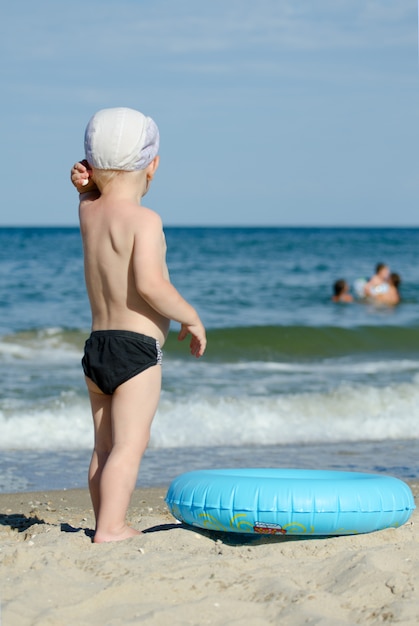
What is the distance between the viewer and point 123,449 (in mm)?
3820

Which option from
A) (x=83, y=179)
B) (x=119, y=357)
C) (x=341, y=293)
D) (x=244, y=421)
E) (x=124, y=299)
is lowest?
(x=341, y=293)

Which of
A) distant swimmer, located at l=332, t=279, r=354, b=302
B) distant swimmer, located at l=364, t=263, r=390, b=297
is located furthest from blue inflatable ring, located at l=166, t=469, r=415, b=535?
distant swimmer, located at l=364, t=263, r=390, b=297

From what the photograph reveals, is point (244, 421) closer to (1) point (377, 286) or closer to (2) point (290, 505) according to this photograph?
(2) point (290, 505)

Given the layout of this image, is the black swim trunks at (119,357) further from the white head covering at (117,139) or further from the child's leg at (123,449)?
Result: the white head covering at (117,139)

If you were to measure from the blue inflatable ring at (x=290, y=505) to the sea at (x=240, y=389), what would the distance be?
7.66 ft

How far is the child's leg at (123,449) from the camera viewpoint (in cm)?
379

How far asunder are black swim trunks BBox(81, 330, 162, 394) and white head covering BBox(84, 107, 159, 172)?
29.6 inches

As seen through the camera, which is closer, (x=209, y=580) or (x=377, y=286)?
(x=209, y=580)

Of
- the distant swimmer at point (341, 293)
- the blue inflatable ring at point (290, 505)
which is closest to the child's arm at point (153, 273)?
the blue inflatable ring at point (290, 505)

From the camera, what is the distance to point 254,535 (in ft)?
13.4

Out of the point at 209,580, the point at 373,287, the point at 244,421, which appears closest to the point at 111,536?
the point at 209,580

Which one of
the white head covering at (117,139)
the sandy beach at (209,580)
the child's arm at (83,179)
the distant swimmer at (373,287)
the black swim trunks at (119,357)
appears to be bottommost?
the distant swimmer at (373,287)

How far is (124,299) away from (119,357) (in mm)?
257

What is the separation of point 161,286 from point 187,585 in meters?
1.25
